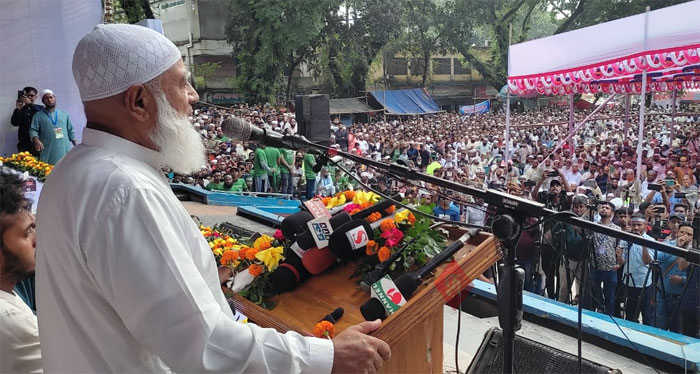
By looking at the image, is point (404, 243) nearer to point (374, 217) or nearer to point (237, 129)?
point (374, 217)

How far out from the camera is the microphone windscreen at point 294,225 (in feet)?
6.05

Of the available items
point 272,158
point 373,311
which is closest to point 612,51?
point 272,158

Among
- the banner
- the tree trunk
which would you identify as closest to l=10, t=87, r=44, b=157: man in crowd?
the tree trunk

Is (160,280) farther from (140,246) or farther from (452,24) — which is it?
(452,24)

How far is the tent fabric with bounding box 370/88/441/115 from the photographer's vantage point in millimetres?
22286

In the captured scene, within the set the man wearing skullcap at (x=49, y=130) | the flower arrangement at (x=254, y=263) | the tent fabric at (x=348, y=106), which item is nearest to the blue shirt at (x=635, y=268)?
the flower arrangement at (x=254, y=263)

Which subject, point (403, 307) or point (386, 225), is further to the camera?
point (386, 225)

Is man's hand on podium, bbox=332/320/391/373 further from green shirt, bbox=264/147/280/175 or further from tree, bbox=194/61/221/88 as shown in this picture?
tree, bbox=194/61/221/88

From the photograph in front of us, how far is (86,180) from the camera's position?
3.15ft

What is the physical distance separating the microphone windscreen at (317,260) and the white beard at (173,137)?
58 centimetres

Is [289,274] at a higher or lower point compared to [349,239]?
lower

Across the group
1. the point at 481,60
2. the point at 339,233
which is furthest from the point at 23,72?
the point at 481,60

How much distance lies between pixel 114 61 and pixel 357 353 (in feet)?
2.47

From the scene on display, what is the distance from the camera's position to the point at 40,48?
721cm
